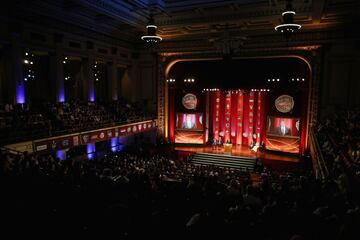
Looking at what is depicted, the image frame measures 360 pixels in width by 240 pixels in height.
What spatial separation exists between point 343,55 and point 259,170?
9865 millimetres

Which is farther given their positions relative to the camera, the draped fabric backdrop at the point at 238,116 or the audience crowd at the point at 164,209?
the draped fabric backdrop at the point at 238,116

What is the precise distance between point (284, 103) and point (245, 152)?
4872mm

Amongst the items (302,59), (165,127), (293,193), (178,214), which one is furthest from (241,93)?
(178,214)

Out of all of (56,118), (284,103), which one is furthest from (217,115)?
(56,118)

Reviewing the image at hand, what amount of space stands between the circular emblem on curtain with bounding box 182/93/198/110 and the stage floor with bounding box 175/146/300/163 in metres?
3.64

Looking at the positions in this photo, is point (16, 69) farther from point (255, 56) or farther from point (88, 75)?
point (255, 56)

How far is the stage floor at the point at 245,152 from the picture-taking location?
19231mm

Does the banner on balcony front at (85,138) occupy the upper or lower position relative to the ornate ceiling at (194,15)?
lower

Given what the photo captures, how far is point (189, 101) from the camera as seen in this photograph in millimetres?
22844

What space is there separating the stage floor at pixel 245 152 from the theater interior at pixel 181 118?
0.13 meters

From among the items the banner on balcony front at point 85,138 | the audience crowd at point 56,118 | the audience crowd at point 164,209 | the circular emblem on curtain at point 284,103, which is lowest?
the banner on balcony front at point 85,138

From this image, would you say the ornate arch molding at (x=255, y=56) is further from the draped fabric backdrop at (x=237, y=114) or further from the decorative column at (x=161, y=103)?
the draped fabric backdrop at (x=237, y=114)

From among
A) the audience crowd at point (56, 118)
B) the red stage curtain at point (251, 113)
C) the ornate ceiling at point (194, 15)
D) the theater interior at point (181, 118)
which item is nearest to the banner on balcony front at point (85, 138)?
the theater interior at point (181, 118)

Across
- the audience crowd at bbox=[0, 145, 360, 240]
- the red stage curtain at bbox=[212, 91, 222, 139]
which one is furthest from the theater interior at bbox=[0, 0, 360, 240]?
the red stage curtain at bbox=[212, 91, 222, 139]
